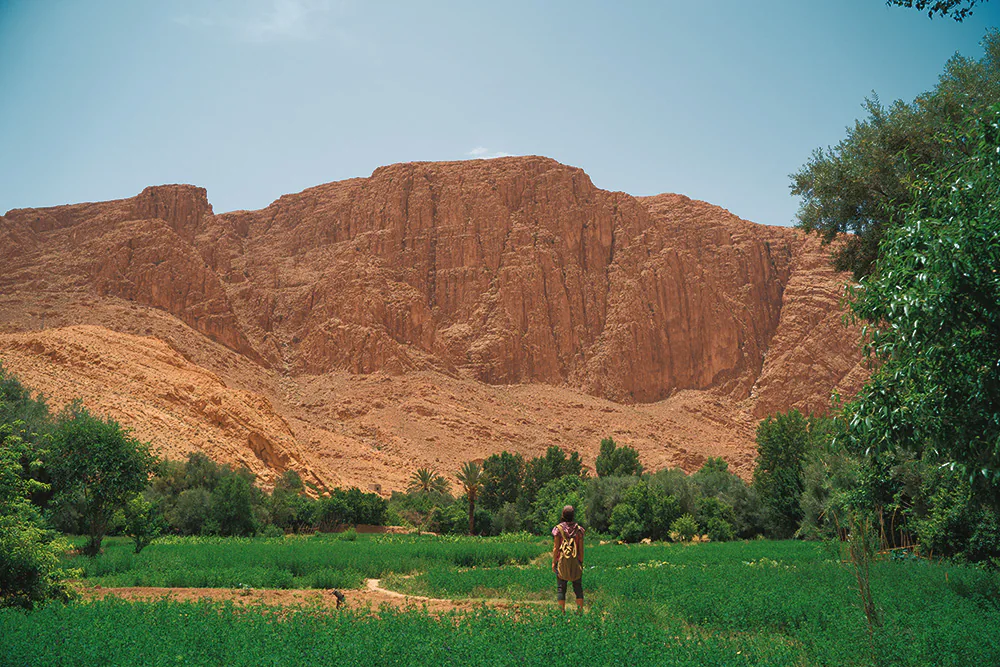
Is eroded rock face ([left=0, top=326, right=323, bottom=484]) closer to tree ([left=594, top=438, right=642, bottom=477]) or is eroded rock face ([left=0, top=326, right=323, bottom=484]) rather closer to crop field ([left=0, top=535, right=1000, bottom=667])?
tree ([left=594, top=438, right=642, bottom=477])

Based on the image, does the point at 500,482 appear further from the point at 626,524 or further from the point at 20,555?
the point at 20,555

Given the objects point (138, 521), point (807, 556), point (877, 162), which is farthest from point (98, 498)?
point (877, 162)

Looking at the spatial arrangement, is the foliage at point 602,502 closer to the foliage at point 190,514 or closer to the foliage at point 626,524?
the foliage at point 626,524

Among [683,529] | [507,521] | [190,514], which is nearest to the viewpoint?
[683,529]

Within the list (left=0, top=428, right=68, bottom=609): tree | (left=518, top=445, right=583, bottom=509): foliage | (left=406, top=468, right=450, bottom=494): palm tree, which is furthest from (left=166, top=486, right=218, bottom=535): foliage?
(left=0, top=428, right=68, bottom=609): tree

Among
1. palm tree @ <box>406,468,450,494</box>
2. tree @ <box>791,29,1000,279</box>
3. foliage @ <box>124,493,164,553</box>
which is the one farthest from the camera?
palm tree @ <box>406,468,450,494</box>

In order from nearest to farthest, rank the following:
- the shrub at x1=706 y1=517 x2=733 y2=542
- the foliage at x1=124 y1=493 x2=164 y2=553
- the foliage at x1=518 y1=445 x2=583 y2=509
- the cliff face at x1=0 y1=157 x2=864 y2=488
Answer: the foliage at x1=124 y1=493 x2=164 y2=553, the shrub at x1=706 y1=517 x2=733 y2=542, the foliage at x1=518 y1=445 x2=583 y2=509, the cliff face at x1=0 y1=157 x2=864 y2=488

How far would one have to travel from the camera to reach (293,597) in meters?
13.5

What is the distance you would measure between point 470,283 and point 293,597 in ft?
301

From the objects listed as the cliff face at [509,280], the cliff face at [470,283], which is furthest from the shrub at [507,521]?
the cliff face at [509,280]

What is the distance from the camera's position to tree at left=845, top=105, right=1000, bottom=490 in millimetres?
6395

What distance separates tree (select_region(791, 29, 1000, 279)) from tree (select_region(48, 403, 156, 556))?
70.4 ft

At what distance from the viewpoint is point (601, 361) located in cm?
9906

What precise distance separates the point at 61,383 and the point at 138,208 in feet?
221
